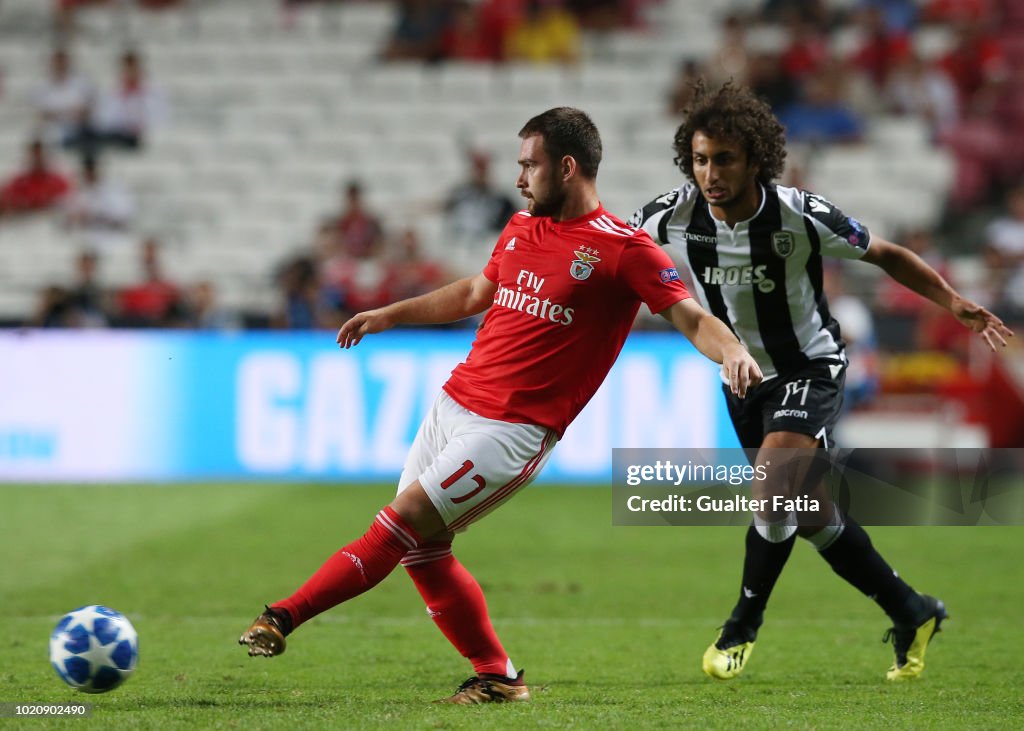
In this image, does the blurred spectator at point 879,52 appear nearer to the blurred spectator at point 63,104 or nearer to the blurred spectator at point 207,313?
the blurred spectator at point 207,313

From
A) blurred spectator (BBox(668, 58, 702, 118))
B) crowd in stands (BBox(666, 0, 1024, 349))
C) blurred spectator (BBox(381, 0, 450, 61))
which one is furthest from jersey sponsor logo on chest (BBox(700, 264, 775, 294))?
blurred spectator (BBox(381, 0, 450, 61))

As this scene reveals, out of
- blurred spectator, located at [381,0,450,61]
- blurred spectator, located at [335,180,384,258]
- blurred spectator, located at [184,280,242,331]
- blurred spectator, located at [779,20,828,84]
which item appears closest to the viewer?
blurred spectator, located at [184,280,242,331]

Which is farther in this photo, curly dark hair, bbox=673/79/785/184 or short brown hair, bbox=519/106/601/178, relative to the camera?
curly dark hair, bbox=673/79/785/184

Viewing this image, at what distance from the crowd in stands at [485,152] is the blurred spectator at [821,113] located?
0.06 ft

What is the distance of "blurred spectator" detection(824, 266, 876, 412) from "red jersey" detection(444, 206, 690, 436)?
808 centimetres

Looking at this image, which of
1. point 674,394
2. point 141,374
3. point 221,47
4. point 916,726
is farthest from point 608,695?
point 221,47

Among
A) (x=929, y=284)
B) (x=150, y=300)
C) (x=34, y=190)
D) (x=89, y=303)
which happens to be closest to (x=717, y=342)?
(x=929, y=284)

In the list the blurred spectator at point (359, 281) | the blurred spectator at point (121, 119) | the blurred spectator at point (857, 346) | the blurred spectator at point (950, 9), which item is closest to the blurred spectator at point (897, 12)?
the blurred spectator at point (950, 9)

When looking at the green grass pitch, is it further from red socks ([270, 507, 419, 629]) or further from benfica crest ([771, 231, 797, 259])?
benfica crest ([771, 231, 797, 259])

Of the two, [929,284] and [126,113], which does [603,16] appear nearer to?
[126,113]

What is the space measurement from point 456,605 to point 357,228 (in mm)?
11495

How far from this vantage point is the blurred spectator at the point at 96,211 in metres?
18.1

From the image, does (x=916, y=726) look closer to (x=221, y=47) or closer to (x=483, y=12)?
(x=483, y=12)

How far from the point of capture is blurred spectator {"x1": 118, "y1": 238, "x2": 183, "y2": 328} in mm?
14258
